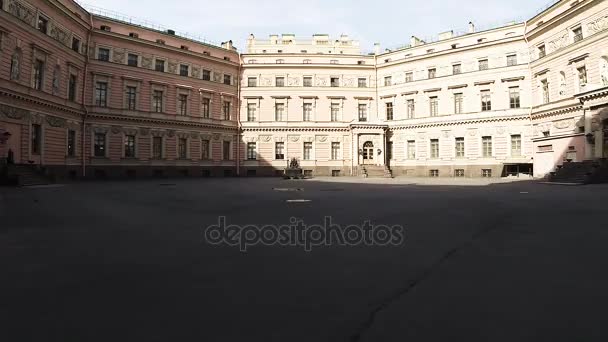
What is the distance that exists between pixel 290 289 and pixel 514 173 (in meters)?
41.7

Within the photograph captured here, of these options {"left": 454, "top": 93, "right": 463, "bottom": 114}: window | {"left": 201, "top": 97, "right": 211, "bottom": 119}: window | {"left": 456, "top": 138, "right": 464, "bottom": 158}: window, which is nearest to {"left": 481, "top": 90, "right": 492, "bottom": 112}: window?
{"left": 454, "top": 93, "right": 463, "bottom": 114}: window

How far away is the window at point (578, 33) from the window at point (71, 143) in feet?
161

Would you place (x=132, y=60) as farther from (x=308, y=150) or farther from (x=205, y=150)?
(x=308, y=150)

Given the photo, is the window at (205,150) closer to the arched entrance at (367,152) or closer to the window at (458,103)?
the arched entrance at (367,152)

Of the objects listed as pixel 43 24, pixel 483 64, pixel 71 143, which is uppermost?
pixel 483 64

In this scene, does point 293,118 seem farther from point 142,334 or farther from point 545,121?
point 142,334

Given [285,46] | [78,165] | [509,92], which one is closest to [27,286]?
[78,165]

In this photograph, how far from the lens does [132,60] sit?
38500mm

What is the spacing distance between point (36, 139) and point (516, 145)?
47722mm

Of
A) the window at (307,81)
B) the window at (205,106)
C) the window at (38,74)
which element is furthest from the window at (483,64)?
the window at (38,74)

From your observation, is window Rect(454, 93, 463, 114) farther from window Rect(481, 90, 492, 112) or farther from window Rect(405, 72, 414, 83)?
window Rect(405, 72, 414, 83)

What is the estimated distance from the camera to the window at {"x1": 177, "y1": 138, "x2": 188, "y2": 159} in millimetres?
41269

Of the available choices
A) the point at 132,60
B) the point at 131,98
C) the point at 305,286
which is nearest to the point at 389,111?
the point at 131,98

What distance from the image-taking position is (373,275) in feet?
14.7
